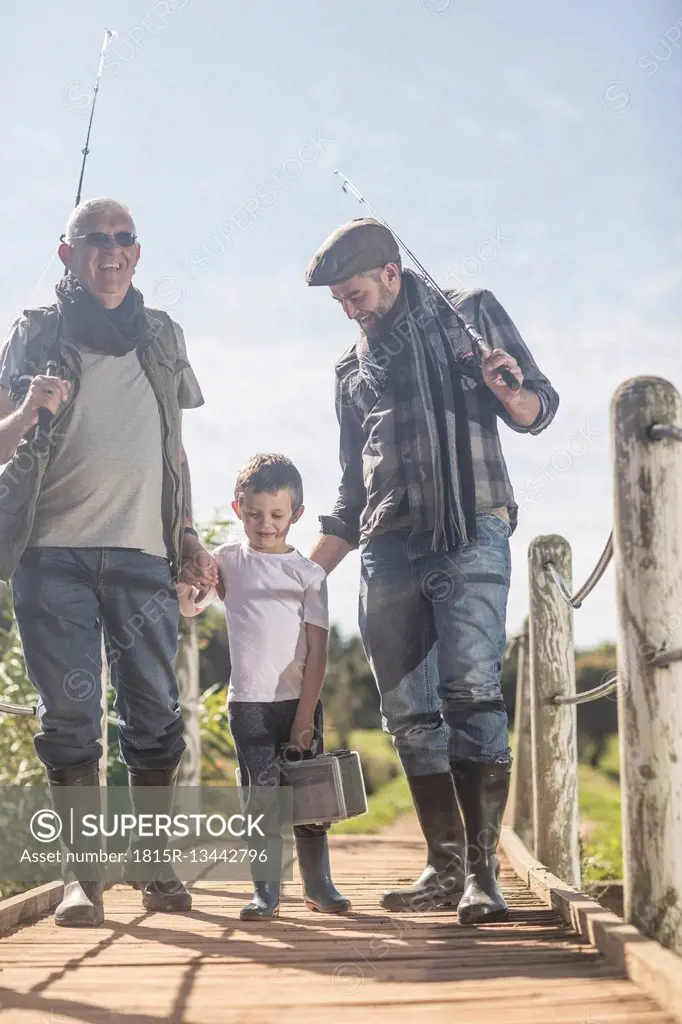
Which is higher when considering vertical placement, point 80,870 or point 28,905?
point 80,870

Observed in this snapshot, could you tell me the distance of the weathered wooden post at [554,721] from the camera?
382cm

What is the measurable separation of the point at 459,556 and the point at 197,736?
8.93ft

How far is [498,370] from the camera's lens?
2770mm

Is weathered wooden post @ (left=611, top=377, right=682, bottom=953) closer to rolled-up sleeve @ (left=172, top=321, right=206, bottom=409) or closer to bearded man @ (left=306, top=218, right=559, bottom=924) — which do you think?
bearded man @ (left=306, top=218, right=559, bottom=924)

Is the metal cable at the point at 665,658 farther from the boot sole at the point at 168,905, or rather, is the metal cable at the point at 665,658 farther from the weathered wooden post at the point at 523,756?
the weathered wooden post at the point at 523,756

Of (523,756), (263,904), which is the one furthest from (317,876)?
(523,756)

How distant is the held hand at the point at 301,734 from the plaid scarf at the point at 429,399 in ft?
1.86

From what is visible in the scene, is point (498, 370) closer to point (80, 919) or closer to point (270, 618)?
point (270, 618)

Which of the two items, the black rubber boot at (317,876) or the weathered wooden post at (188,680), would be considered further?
the weathered wooden post at (188,680)

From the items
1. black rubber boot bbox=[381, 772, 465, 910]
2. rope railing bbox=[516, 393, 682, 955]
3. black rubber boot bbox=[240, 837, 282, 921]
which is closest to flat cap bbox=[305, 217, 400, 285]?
rope railing bbox=[516, 393, 682, 955]

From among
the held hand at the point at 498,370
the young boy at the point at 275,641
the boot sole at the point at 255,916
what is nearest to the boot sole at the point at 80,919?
the boot sole at the point at 255,916

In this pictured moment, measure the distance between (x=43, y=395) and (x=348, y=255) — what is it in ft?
2.85

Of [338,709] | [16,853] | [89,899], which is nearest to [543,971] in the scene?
[89,899]

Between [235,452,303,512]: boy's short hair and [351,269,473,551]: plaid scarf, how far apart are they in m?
0.29
